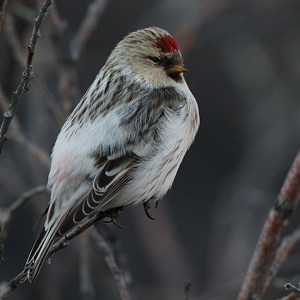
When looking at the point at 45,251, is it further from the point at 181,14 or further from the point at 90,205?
the point at 181,14

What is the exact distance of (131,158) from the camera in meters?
2.80

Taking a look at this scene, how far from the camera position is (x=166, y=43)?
10.3 feet

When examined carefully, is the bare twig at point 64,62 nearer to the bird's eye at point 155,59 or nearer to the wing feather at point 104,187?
the bird's eye at point 155,59

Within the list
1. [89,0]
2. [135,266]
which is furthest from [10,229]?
[89,0]

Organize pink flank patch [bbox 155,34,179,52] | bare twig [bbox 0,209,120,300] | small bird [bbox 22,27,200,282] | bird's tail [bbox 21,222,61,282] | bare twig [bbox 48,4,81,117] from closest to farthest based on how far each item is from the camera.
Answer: bare twig [bbox 0,209,120,300] < bird's tail [bbox 21,222,61,282] < small bird [bbox 22,27,200,282] < pink flank patch [bbox 155,34,179,52] < bare twig [bbox 48,4,81,117]

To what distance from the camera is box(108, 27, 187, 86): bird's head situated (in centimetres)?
313

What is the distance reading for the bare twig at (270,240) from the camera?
2.69 meters

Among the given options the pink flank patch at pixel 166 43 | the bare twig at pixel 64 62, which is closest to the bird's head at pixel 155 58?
the pink flank patch at pixel 166 43

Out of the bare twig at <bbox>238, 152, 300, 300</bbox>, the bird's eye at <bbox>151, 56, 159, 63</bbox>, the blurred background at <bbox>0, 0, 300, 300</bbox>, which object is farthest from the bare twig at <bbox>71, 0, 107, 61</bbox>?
the bare twig at <bbox>238, 152, 300, 300</bbox>

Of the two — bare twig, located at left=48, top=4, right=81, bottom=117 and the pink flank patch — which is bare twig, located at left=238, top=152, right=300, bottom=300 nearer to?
the pink flank patch

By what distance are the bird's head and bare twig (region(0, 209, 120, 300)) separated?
2.53 feet

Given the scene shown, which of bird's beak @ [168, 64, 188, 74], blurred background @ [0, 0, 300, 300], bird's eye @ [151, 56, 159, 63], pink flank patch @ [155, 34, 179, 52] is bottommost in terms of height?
blurred background @ [0, 0, 300, 300]

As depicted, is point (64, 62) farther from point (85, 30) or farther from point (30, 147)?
point (30, 147)

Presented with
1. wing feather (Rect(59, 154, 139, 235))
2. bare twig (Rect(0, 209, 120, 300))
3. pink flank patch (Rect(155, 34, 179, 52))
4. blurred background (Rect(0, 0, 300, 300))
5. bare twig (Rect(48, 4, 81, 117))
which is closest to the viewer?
bare twig (Rect(0, 209, 120, 300))
